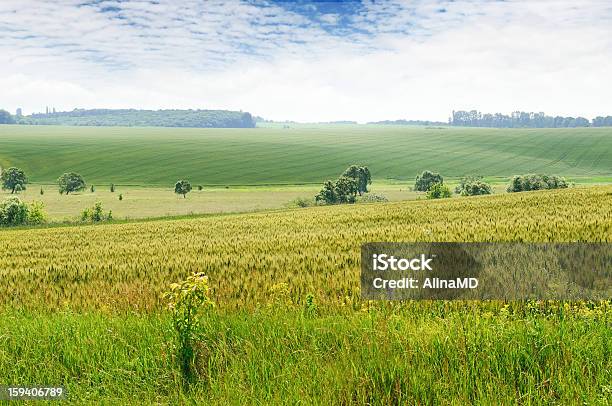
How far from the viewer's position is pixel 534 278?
628cm

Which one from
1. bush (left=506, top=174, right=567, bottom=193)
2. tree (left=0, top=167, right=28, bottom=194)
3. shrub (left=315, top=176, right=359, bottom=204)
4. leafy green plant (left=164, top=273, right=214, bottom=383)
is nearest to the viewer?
leafy green plant (left=164, top=273, right=214, bottom=383)

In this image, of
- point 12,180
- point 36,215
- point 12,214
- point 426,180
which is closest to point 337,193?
point 426,180

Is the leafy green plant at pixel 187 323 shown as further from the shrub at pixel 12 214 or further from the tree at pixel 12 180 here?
the tree at pixel 12 180

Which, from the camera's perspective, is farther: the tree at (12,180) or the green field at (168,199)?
the tree at (12,180)

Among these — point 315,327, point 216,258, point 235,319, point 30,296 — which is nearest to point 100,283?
point 30,296

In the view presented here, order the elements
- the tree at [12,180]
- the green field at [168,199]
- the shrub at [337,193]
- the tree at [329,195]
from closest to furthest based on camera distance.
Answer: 1. the green field at [168,199]
2. the tree at [329,195]
3. the shrub at [337,193]
4. the tree at [12,180]

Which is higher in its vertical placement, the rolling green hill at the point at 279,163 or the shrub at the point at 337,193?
the rolling green hill at the point at 279,163

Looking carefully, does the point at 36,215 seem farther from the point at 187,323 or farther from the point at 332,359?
the point at 332,359

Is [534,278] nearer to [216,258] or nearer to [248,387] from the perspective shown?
[248,387]

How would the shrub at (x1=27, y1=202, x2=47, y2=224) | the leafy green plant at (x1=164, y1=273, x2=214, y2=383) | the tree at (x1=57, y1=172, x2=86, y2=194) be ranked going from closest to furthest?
the leafy green plant at (x1=164, y1=273, x2=214, y2=383) < the shrub at (x1=27, y1=202, x2=47, y2=224) < the tree at (x1=57, y1=172, x2=86, y2=194)

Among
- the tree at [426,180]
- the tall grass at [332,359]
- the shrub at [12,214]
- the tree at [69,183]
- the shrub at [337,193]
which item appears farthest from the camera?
the tree at [69,183]

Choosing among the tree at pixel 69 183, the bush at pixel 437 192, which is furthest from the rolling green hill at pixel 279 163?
the bush at pixel 437 192

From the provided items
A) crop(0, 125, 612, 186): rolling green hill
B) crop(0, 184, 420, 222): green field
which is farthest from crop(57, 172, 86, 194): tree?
crop(0, 125, 612, 186): rolling green hill

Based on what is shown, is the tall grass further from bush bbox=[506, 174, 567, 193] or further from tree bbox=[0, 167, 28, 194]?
tree bbox=[0, 167, 28, 194]
